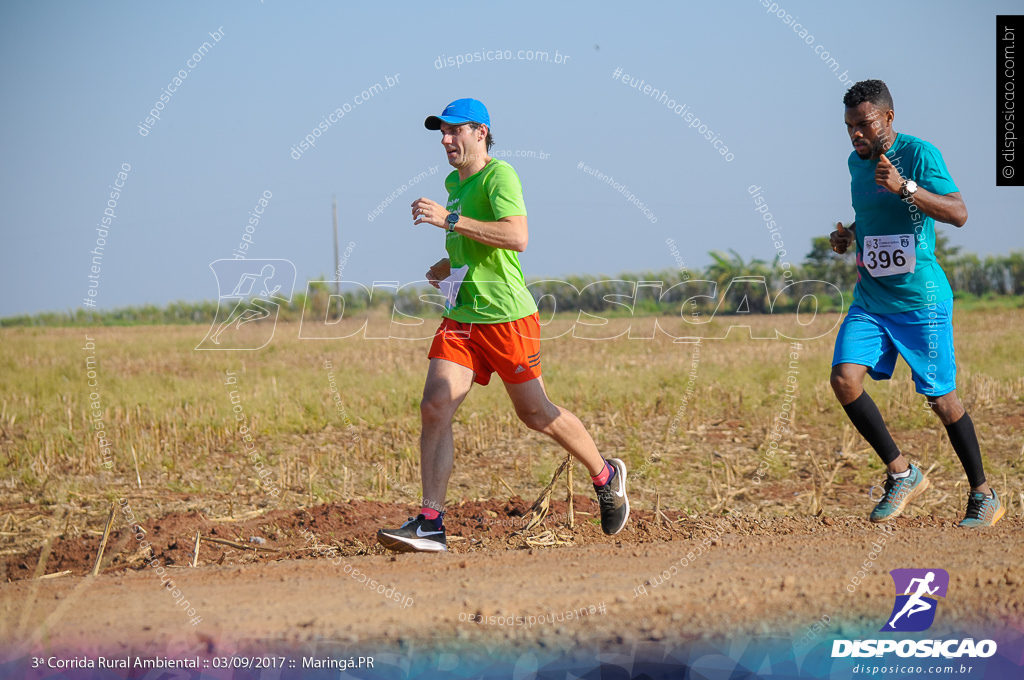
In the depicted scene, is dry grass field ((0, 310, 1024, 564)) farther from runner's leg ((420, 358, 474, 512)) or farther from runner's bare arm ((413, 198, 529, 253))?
runner's bare arm ((413, 198, 529, 253))

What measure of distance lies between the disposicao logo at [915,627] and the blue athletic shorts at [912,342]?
1437 mm

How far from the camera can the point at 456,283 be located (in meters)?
4.96

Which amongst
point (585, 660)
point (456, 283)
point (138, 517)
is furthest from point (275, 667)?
point (138, 517)

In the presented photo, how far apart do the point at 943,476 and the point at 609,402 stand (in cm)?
377

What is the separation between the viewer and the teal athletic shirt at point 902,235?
16.0 feet

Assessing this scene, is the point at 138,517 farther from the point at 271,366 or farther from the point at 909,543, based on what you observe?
the point at 271,366

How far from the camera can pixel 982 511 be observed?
16.6 feet

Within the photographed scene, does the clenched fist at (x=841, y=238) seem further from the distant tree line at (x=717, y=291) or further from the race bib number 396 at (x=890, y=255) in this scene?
the distant tree line at (x=717, y=291)

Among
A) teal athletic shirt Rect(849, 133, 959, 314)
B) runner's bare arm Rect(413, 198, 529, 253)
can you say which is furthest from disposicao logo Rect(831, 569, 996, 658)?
runner's bare arm Rect(413, 198, 529, 253)

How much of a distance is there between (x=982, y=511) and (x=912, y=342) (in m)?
1.00

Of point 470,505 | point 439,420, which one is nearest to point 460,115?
point 439,420

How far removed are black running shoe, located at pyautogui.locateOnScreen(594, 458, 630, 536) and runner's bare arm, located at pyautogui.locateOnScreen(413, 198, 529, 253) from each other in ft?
4.61

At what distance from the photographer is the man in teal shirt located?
194 inches

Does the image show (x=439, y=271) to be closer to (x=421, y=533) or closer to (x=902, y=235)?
(x=421, y=533)
